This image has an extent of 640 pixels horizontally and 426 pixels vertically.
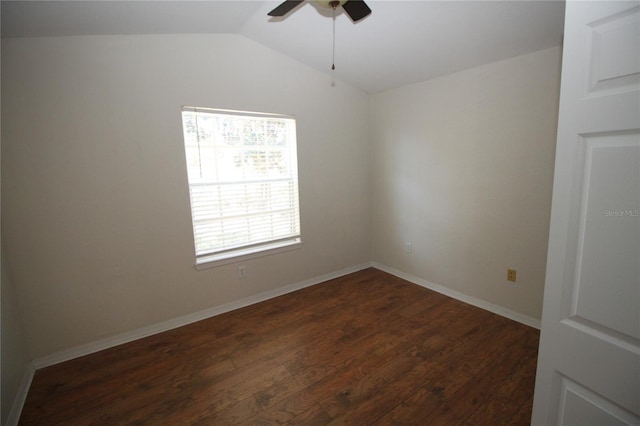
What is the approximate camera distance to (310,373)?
6.81ft

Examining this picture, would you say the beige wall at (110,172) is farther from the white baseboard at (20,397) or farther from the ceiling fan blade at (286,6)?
the ceiling fan blade at (286,6)

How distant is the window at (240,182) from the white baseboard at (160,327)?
0.50 metres

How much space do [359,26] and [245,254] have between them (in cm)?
238

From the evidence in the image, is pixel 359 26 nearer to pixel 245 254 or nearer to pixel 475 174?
pixel 475 174

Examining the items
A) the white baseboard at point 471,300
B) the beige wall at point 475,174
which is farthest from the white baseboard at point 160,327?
the beige wall at point 475,174

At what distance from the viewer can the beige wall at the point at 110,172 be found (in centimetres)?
202

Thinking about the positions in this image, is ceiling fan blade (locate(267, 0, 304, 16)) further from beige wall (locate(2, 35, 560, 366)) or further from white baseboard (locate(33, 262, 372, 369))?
white baseboard (locate(33, 262, 372, 369))

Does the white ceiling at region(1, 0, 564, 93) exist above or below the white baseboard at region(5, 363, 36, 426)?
above

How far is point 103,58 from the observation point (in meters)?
2.17

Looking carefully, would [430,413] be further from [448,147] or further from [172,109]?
[172,109]

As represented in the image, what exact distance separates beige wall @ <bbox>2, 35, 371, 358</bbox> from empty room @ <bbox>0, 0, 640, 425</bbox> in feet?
0.05

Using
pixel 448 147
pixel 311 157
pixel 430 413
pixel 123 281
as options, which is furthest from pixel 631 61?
pixel 123 281

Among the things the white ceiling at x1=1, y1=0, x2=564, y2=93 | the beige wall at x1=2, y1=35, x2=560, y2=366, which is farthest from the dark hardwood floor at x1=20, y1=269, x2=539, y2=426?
the white ceiling at x1=1, y1=0, x2=564, y2=93

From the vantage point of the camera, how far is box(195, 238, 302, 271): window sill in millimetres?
2809
